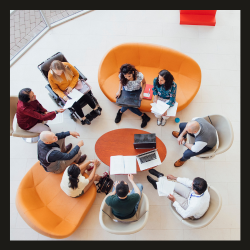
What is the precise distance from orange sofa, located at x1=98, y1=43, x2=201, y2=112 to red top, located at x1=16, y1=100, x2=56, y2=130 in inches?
48.4

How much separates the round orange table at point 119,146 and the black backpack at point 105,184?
459mm

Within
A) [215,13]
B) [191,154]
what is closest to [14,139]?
[191,154]

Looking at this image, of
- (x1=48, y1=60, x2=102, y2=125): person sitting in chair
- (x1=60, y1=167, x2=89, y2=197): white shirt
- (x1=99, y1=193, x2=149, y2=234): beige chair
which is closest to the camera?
(x1=99, y1=193, x2=149, y2=234): beige chair

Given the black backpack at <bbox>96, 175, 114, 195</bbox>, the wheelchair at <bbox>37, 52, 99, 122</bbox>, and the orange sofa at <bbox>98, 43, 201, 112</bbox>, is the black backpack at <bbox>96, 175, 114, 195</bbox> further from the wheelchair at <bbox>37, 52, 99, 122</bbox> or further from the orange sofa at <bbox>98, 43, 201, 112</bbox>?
the orange sofa at <bbox>98, 43, 201, 112</bbox>

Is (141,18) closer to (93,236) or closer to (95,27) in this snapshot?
(95,27)

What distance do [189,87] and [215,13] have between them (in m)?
2.27

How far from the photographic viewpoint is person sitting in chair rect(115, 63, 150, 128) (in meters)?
3.14

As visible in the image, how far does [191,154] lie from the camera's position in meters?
3.30

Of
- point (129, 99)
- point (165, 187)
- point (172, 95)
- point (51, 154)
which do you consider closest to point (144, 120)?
point (129, 99)

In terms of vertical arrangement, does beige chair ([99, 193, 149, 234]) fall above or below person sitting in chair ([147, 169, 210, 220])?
below

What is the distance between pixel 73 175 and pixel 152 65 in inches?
106

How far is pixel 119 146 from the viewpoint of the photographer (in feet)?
10.9

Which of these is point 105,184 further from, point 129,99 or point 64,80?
point 64,80

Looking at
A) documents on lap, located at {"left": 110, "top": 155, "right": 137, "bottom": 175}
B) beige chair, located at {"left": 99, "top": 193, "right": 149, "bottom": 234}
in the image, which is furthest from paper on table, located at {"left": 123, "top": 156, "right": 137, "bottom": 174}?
beige chair, located at {"left": 99, "top": 193, "right": 149, "bottom": 234}
